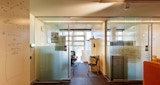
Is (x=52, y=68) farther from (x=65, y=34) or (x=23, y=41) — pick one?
(x=23, y=41)

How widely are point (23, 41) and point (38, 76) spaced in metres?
3.91

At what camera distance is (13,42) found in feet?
8.18

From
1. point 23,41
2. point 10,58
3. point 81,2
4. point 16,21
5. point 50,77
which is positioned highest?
point 81,2

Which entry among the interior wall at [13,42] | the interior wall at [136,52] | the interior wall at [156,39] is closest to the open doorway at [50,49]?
the interior wall at [136,52]

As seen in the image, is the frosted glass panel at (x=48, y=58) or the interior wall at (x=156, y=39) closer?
the frosted glass panel at (x=48, y=58)

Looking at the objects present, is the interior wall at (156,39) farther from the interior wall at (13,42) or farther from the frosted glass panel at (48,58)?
the interior wall at (13,42)

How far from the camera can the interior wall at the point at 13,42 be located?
7.12ft

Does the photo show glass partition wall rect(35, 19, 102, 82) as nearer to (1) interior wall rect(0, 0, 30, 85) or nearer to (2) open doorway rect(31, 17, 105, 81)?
(2) open doorway rect(31, 17, 105, 81)

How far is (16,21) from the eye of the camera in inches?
102

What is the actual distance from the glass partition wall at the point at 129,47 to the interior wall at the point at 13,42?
425 cm

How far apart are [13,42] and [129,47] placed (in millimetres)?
4863

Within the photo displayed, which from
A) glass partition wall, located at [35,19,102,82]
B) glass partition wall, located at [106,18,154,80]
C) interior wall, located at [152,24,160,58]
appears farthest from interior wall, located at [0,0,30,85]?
interior wall, located at [152,24,160,58]

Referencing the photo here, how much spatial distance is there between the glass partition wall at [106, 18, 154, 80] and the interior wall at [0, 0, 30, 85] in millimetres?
4254

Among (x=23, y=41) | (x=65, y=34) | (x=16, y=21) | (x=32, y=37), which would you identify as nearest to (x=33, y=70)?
(x=32, y=37)
